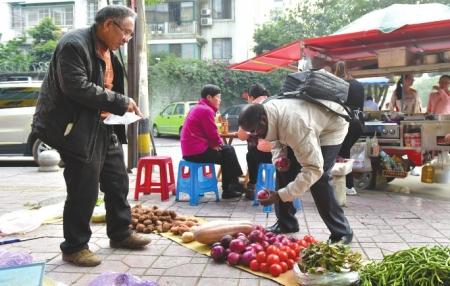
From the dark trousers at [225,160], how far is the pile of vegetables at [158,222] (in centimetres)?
126

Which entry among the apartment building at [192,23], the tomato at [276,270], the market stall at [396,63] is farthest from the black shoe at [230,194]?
the apartment building at [192,23]

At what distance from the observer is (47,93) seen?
11.3 feet

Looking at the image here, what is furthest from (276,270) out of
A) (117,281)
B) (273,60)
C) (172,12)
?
(172,12)

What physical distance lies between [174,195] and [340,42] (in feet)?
12.0

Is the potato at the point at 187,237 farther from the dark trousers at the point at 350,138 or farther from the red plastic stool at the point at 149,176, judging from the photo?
the dark trousers at the point at 350,138

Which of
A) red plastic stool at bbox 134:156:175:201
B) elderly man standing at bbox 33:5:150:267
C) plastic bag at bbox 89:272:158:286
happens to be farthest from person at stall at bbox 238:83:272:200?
plastic bag at bbox 89:272:158:286

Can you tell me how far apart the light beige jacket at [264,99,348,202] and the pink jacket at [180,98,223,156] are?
2.32 metres

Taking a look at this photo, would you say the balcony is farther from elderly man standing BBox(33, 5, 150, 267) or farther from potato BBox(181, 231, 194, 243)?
elderly man standing BBox(33, 5, 150, 267)

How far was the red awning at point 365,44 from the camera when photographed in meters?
6.68

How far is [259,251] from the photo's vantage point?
3580mm

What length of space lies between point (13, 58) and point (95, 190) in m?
23.1

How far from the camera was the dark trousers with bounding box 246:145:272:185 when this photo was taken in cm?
592

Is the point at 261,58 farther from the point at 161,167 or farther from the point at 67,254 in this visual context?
the point at 67,254

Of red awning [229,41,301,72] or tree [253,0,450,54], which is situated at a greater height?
tree [253,0,450,54]
